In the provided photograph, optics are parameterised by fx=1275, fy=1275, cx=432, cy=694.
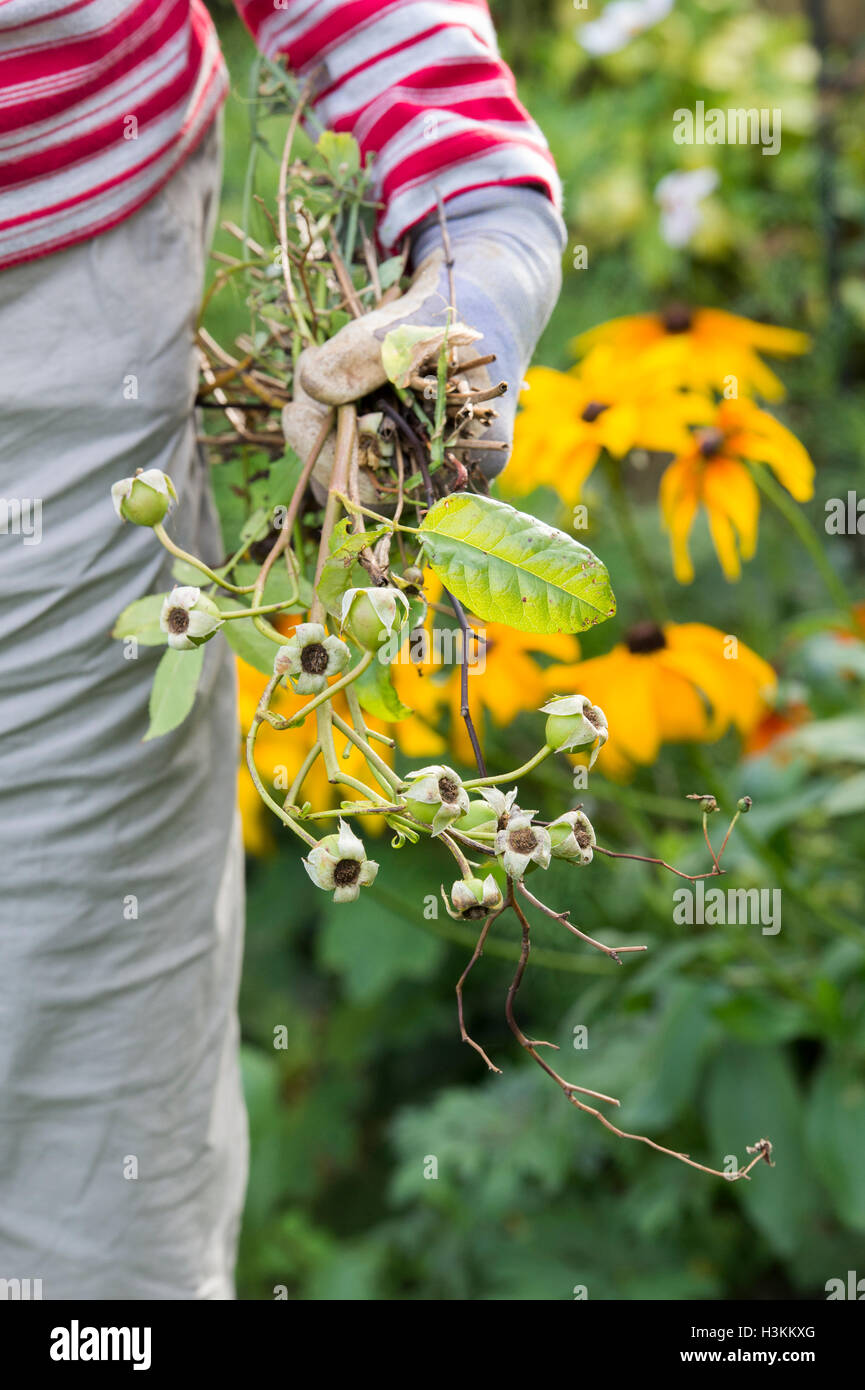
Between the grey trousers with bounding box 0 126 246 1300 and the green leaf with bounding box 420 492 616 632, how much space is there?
24cm

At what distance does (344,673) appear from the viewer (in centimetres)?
47

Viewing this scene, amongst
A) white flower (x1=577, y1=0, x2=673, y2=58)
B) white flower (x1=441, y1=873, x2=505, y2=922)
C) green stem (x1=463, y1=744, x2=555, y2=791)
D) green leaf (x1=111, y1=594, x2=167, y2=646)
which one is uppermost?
white flower (x1=577, y1=0, x2=673, y2=58)

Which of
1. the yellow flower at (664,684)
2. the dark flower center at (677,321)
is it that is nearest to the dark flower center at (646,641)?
the yellow flower at (664,684)

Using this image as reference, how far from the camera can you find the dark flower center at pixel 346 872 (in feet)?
1.50

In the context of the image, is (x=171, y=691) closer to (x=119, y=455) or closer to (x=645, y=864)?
(x=119, y=455)

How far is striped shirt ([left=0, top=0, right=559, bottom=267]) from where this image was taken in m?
0.59

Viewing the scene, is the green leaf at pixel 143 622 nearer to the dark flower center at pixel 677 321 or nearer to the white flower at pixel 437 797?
the white flower at pixel 437 797

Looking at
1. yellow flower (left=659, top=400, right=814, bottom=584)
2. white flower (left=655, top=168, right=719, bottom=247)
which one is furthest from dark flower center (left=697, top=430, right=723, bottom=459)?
white flower (left=655, top=168, right=719, bottom=247)

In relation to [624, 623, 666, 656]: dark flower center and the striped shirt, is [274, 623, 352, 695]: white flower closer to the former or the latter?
the striped shirt

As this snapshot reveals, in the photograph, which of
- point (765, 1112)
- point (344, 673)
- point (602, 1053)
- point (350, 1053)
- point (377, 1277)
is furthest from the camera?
point (350, 1053)

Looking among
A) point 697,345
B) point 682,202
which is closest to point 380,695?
point 697,345

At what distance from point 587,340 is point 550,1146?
757 mm

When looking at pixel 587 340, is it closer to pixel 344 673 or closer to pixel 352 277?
pixel 352 277
